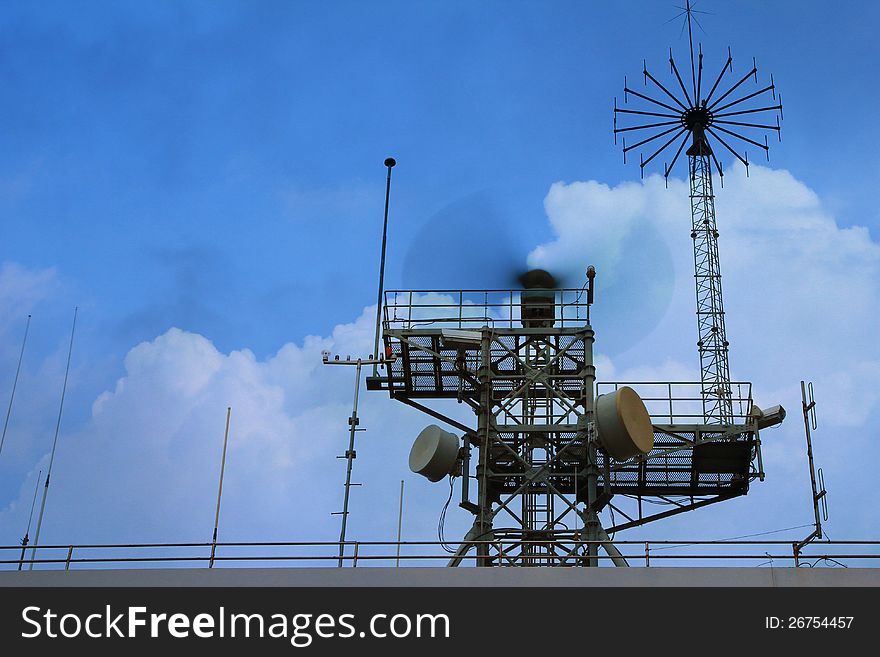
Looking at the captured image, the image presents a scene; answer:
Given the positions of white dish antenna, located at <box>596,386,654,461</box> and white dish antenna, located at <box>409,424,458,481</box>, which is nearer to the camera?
white dish antenna, located at <box>596,386,654,461</box>

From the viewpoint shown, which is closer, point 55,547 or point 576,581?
point 576,581

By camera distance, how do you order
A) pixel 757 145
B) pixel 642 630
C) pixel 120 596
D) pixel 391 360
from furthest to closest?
pixel 757 145
pixel 391 360
pixel 120 596
pixel 642 630

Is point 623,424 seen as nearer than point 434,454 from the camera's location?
Yes

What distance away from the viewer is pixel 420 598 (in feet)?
73.9

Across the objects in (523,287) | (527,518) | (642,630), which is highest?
(523,287)

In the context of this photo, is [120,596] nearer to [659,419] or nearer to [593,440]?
[593,440]

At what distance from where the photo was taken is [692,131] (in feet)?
146

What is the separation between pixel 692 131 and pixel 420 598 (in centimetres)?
2851

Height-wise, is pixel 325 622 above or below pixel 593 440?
below

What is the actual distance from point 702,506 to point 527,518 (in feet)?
24.7

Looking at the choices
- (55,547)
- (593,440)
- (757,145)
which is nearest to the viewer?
(55,547)

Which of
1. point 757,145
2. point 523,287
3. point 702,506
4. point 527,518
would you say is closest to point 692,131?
point 757,145

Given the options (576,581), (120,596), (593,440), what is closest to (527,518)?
(593,440)

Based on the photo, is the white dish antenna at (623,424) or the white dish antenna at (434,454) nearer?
the white dish antenna at (623,424)
